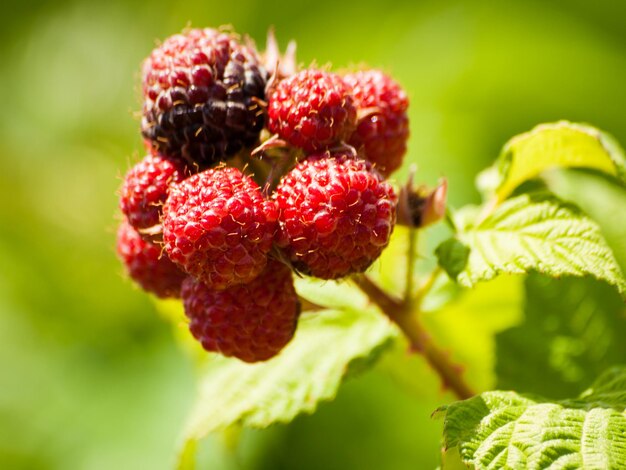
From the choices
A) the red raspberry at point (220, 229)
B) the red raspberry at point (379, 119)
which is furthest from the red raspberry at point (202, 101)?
the red raspberry at point (379, 119)

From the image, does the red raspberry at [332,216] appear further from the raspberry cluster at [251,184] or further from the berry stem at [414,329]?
the berry stem at [414,329]

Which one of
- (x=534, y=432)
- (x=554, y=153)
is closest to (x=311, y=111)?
(x=554, y=153)

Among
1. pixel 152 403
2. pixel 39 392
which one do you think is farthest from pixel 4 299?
pixel 152 403

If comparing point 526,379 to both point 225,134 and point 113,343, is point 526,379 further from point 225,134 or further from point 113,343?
point 113,343

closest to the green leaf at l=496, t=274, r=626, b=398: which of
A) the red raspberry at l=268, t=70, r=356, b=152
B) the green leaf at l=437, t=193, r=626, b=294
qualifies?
the green leaf at l=437, t=193, r=626, b=294

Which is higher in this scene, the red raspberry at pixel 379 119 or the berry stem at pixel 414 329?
the red raspberry at pixel 379 119

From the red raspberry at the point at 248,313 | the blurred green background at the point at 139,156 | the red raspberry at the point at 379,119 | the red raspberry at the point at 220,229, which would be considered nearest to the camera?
the red raspberry at the point at 220,229

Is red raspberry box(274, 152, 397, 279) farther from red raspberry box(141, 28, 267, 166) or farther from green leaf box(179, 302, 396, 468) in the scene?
green leaf box(179, 302, 396, 468)
